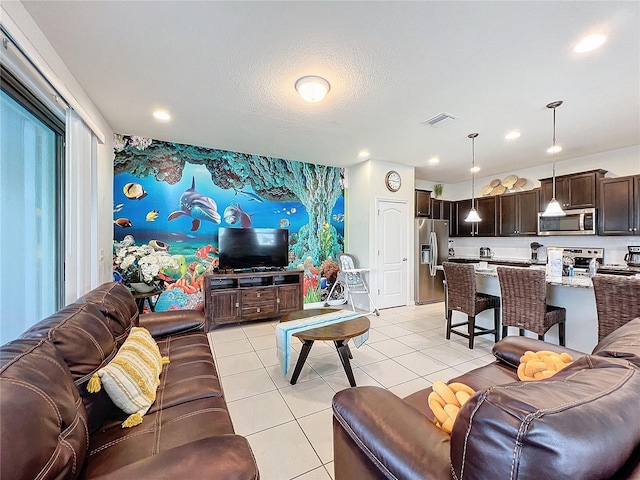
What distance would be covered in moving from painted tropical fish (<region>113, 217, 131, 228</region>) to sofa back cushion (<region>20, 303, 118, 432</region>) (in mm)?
2681

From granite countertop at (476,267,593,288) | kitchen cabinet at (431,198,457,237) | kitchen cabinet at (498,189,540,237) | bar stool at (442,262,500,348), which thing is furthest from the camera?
kitchen cabinet at (431,198,457,237)

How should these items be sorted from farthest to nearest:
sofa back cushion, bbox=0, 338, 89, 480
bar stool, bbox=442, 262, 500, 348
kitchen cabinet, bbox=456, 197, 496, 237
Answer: kitchen cabinet, bbox=456, 197, 496, 237 → bar stool, bbox=442, 262, 500, 348 → sofa back cushion, bbox=0, 338, 89, 480

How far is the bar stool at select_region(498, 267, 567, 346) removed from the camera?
257 centimetres

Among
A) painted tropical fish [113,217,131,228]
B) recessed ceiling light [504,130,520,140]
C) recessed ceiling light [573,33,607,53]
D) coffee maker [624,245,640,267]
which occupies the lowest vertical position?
coffee maker [624,245,640,267]

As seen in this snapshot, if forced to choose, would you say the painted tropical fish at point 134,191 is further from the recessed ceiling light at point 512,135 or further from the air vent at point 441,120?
the recessed ceiling light at point 512,135

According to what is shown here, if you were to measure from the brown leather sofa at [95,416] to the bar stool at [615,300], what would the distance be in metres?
2.80

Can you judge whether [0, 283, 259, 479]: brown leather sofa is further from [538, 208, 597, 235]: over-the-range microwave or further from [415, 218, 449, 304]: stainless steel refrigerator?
[538, 208, 597, 235]: over-the-range microwave

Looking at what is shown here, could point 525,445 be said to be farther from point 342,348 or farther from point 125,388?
point 342,348

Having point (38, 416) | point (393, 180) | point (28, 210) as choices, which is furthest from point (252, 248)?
point (38, 416)

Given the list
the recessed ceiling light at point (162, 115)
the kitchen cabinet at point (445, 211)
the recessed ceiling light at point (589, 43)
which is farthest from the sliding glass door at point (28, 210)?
the kitchen cabinet at point (445, 211)

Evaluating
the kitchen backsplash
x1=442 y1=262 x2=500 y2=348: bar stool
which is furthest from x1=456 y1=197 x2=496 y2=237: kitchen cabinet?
x1=442 y1=262 x2=500 y2=348: bar stool

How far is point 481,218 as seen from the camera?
5.82m

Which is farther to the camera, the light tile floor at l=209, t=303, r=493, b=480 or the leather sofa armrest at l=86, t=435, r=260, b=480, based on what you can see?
the light tile floor at l=209, t=303, r=493, b=480

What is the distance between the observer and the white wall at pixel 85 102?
1.52m
